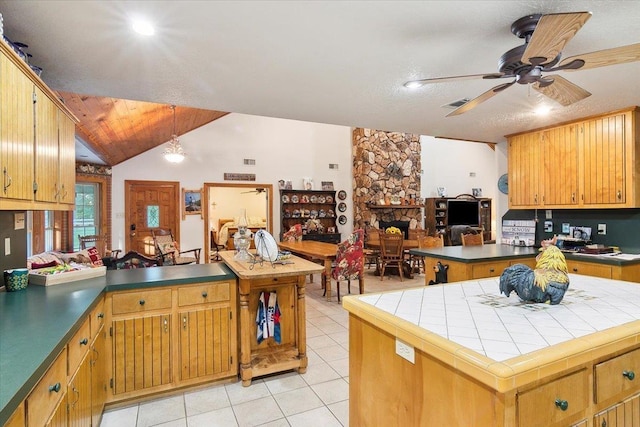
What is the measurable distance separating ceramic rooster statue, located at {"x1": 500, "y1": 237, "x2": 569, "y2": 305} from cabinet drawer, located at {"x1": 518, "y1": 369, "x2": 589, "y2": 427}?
41cm

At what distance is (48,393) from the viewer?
45.0 inches

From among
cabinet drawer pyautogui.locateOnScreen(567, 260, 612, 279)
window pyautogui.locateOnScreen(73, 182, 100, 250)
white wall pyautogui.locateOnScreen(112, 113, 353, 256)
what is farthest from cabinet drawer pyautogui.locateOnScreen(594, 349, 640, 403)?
window pyautogui.locateOnScreen(73, 182, 100, 250)

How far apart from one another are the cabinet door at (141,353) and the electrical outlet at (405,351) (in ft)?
5.74

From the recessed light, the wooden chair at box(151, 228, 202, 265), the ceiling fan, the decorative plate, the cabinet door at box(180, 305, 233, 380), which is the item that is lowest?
the cabinet door at box(180, 305, 233, 380)

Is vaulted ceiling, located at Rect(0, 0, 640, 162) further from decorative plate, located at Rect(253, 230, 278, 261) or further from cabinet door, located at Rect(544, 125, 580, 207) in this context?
decorative plate, located at Rect(253, 230, 278, 261)

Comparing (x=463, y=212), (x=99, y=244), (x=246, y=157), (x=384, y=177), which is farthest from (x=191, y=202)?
(x=463, y=212)

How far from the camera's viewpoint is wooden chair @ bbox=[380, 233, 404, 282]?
6.16 metres

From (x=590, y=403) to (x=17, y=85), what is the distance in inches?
102

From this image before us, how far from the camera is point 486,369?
3.02ft

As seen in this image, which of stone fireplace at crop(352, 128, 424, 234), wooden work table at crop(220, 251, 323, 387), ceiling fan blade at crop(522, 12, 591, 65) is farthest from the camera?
stone fireplace at crop(352, 128, 424, 234)

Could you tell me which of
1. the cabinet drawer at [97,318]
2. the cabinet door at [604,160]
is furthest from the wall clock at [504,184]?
the cabinet drawer at [97,318]

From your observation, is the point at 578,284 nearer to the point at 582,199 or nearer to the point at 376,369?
the point at 376,369

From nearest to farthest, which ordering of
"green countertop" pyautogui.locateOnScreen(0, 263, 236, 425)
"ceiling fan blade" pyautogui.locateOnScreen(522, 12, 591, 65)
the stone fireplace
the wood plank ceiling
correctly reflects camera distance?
1. "green countertop" pyautogui.locateOnScreen(0, 263, 236, 425)
2. "ceiling fan blade" pyautogui.locateOnScreen(522, 12, 591, 65)
3. the wood plank ceiling
4. the stone fireplace

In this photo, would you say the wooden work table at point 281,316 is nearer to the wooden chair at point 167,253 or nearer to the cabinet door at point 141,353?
the cabinet door at point 141,353
